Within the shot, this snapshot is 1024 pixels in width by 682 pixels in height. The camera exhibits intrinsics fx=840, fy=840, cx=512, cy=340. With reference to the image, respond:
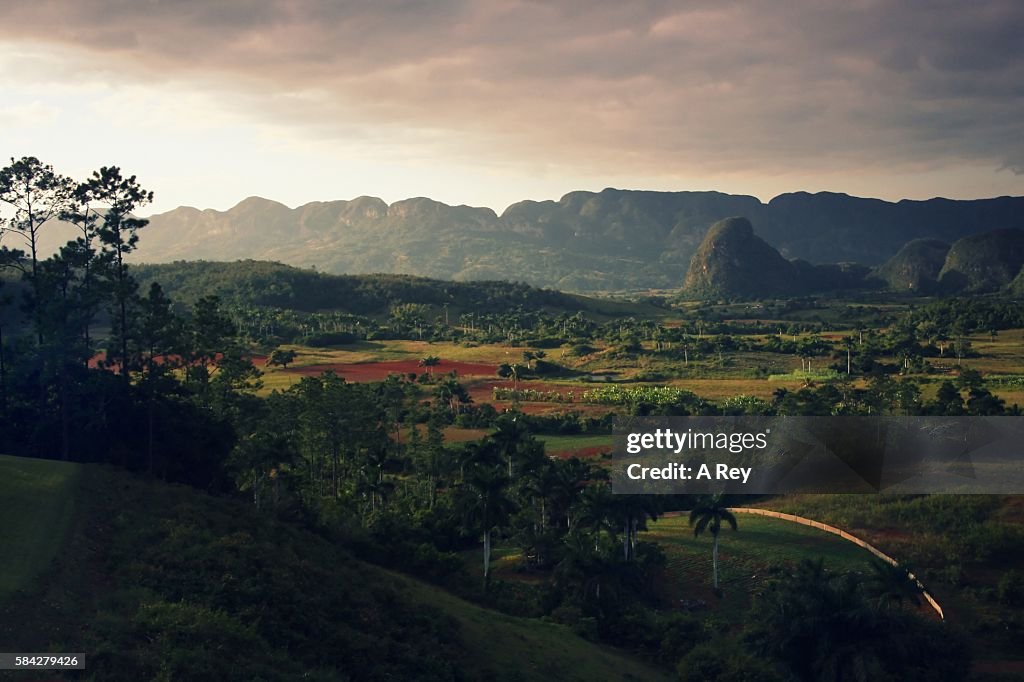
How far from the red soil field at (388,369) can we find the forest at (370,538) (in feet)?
69.3

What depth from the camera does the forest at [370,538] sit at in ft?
68.3

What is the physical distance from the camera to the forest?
2081 centimetres

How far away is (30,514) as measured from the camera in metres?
22.6

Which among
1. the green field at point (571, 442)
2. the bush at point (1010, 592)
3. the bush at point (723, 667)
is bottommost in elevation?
the bush at point (1010, 592)

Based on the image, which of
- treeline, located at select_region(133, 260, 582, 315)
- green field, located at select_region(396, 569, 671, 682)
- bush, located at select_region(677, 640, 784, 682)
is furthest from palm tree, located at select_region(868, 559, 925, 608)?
treeline, located at select_region(133, 260, 582, 315)

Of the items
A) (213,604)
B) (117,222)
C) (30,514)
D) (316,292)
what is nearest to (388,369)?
(117,222)

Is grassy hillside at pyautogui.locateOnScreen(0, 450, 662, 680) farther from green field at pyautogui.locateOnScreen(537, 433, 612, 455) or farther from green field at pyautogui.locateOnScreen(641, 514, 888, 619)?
green field at pyautogui.locateOnScreen(537, 433, 612, 455)

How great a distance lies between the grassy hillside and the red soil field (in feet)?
185

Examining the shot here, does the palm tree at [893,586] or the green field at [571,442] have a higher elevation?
the palm tree at [893,586]

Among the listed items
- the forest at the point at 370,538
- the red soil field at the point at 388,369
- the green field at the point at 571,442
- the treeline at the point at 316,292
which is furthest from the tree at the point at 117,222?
the treeline at the point at 316,292

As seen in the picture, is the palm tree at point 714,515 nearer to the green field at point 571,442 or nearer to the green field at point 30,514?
the green field at point 571,442

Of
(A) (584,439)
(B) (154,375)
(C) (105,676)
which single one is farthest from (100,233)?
(A) (584,439)

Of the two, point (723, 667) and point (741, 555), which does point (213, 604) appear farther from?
point (741, 555)

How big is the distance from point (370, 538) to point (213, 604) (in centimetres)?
1243
